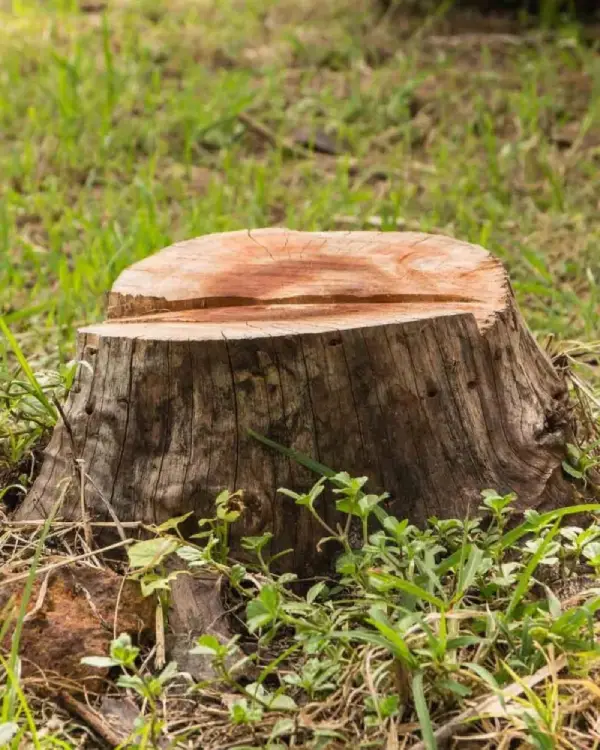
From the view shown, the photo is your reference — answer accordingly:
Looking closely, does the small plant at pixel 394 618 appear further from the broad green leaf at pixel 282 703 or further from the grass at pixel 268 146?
the grass at pixel 268 146

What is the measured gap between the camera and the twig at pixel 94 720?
195 cm

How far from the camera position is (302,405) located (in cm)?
223

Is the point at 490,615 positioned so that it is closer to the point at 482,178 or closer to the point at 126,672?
the point at 126,672

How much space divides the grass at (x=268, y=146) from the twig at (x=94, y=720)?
562 mm

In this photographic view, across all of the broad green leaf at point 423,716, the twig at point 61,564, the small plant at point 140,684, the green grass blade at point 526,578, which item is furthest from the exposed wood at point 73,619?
the green grass blade at point 526,578

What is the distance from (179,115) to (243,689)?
3854mm

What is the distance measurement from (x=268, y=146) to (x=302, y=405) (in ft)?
10.8

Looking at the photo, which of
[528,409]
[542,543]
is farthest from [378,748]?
[528,409]

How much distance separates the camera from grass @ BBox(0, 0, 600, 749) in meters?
3.93

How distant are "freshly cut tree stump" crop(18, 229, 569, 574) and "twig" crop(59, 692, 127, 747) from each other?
402 mm

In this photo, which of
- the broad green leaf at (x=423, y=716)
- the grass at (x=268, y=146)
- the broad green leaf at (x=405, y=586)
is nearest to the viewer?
the broad green leaf at (x=423, y=716)

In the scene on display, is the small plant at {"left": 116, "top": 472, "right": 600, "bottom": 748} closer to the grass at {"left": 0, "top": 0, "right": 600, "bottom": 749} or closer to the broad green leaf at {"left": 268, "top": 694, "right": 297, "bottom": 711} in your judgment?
the broad green leaf at {"left": 268, "top": 694, "right": 297, "bottom": 711}

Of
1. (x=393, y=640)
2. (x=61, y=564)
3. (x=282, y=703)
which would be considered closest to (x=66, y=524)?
(x=61, y=564)

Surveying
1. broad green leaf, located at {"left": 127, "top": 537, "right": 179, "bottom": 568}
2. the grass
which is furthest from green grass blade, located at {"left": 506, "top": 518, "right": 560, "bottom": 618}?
broad green leaf, located at {"left": 127, "top": 537, "right": 179, "bottom": 568}
